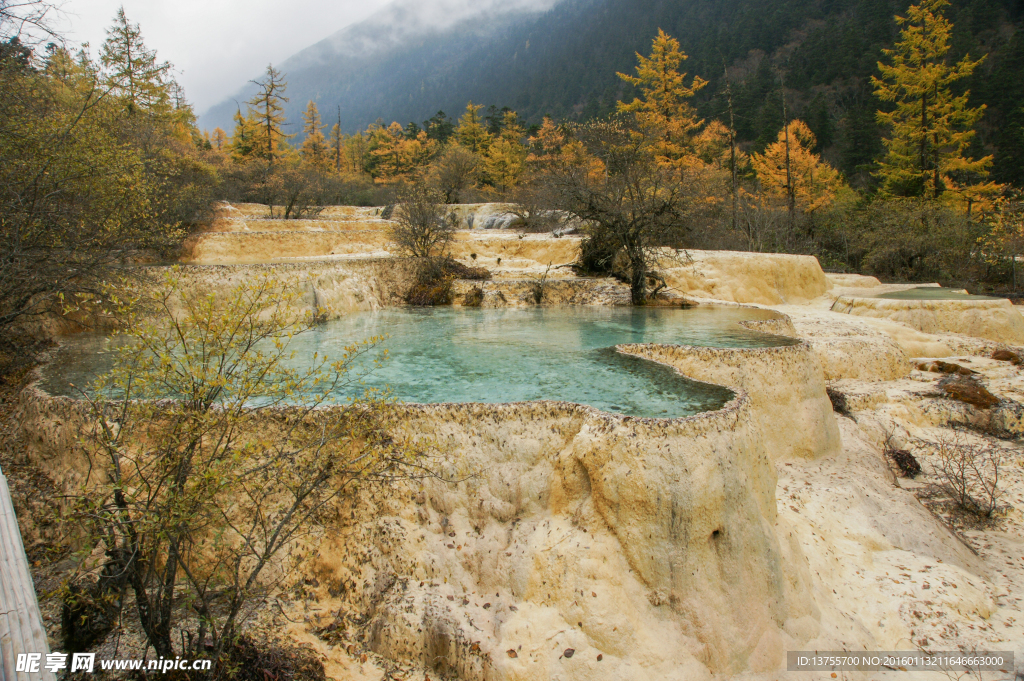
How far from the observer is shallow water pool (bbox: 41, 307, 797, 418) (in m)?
6.33

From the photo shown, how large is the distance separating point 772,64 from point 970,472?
6481 centimetres

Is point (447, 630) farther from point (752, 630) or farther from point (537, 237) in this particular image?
point (537, 237)

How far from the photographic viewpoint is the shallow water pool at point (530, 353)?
6.33 metres

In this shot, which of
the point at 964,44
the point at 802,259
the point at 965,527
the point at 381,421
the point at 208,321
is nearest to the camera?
the point at 208,321

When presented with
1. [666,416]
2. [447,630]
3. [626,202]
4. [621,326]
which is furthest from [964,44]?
[447,630]

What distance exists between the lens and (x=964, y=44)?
38812 millimetres

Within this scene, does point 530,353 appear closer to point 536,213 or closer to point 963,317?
point 963,317

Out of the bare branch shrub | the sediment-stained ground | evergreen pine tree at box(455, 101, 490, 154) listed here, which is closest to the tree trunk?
the sediment-stained ground

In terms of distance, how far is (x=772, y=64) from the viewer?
2343 inches

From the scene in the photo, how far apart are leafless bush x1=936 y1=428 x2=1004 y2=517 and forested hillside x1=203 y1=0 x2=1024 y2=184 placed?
24460 mm

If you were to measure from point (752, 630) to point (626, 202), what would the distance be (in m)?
14.8

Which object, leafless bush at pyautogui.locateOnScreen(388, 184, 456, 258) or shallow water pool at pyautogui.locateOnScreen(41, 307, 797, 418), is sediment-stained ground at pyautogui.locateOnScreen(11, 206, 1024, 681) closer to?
shallow water pool at pyautogui.locateOnScreen(41, 307, 797, 418)

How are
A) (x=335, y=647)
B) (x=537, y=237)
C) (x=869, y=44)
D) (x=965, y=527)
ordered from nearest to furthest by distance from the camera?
(x=335, y=647) < (x=965, y=527) < (x=537, y=237) < (x=869, y=44)

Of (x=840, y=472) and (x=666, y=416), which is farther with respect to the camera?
(x=840, y=472)
